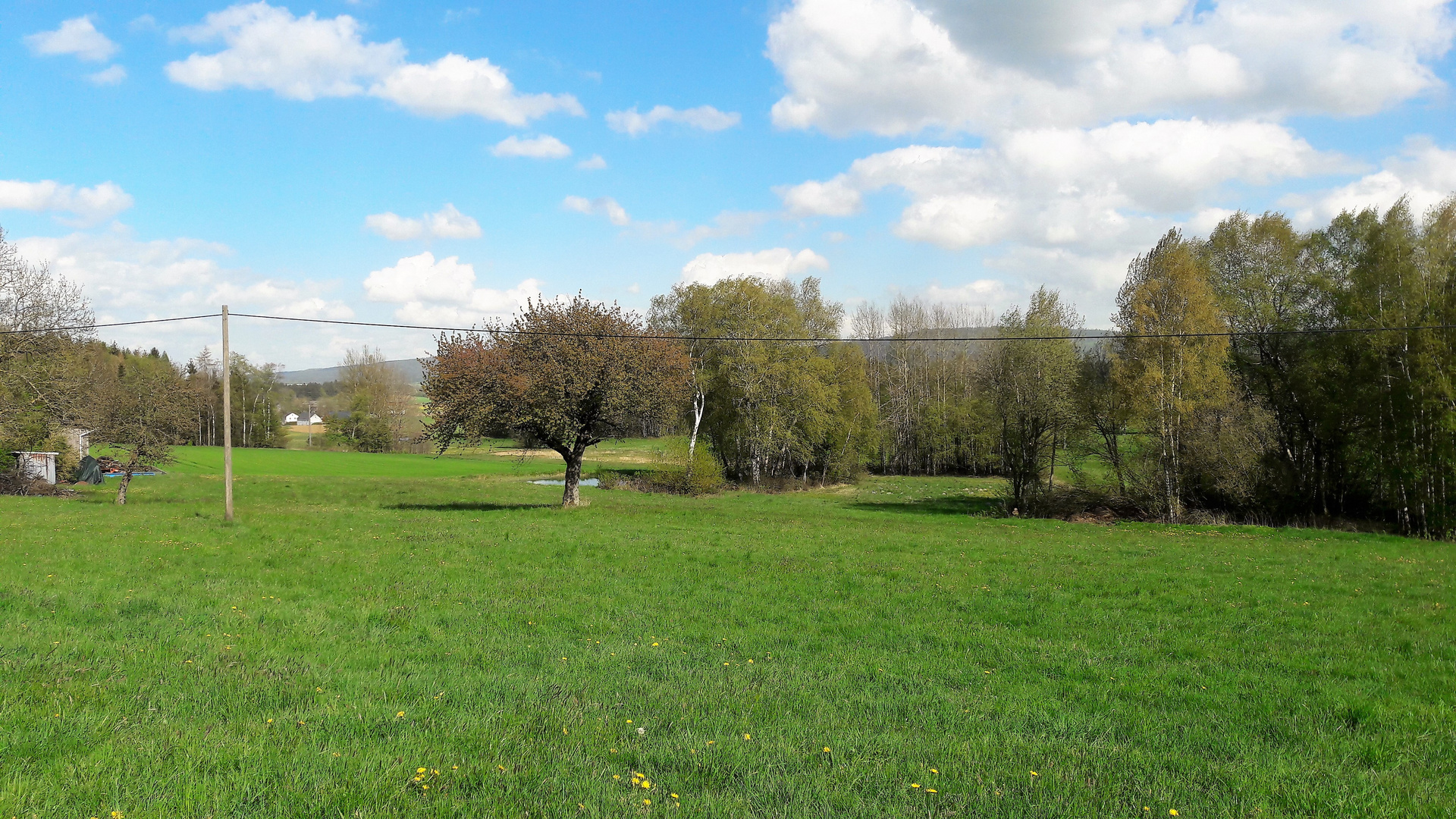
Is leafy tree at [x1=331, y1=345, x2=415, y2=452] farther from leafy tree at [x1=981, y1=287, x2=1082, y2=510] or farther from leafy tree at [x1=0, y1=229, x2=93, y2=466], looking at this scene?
leafy tree at [x1=981, y1=287, x2=1082, y2=510]

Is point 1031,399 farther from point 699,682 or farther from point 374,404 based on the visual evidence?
point 374,404

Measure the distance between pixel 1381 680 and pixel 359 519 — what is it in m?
24.7

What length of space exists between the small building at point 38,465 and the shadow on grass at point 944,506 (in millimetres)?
43963

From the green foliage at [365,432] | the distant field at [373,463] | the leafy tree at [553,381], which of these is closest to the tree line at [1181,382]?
the leafy tree at [553,381]

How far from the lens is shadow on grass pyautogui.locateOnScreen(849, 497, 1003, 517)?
38.9m

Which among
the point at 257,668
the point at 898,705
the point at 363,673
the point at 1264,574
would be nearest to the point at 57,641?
the point at 257,668

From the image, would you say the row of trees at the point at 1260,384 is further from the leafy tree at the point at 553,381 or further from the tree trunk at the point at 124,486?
the tree trunk at the point at 124,486

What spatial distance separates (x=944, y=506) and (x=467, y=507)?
2503cm

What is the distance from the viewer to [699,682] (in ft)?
25.7

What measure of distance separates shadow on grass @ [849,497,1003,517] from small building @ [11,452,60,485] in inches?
1731

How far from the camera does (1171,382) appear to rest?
32531mm

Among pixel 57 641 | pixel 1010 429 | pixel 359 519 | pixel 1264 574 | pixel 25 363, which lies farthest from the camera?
pixel 1010 429

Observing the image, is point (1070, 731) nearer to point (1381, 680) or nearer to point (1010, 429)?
point (1381, 680)

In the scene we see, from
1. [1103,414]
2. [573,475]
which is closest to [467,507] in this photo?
[573,475]
